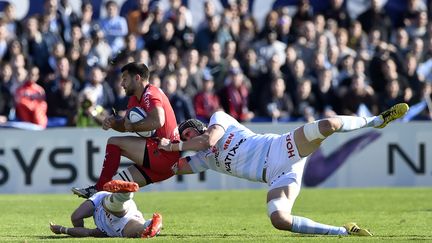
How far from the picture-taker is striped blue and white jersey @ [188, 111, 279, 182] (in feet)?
41.1

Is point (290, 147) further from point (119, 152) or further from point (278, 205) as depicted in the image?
point (119, 152)

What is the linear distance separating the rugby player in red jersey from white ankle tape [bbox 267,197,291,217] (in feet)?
6.32

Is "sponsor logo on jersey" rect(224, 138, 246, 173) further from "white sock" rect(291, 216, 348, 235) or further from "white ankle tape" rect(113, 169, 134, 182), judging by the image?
"white ankle tape" rect(113, 169, 134, 182)

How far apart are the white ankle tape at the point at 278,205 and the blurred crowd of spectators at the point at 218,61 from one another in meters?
9.98

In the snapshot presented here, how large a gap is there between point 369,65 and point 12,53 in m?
7.52

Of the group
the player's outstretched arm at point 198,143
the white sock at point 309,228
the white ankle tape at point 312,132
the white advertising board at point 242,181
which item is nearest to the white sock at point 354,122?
the white ankle tape at point 312,132

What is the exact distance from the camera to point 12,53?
74.1ft

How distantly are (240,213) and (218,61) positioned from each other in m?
7.48

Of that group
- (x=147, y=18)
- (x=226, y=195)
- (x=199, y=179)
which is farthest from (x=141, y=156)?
(x=147, y=18)

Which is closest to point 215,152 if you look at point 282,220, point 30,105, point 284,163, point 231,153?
point 231,153

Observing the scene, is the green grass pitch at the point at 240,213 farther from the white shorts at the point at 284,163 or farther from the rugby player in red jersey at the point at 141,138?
the rugby player in red jersey at the point at 141,138

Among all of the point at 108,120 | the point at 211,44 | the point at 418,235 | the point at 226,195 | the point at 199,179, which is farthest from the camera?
the point at 211,44

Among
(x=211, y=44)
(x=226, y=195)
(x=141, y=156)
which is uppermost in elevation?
(x=211, y=44)

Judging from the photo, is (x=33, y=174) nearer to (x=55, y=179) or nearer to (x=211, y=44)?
(x=55, y=179)
